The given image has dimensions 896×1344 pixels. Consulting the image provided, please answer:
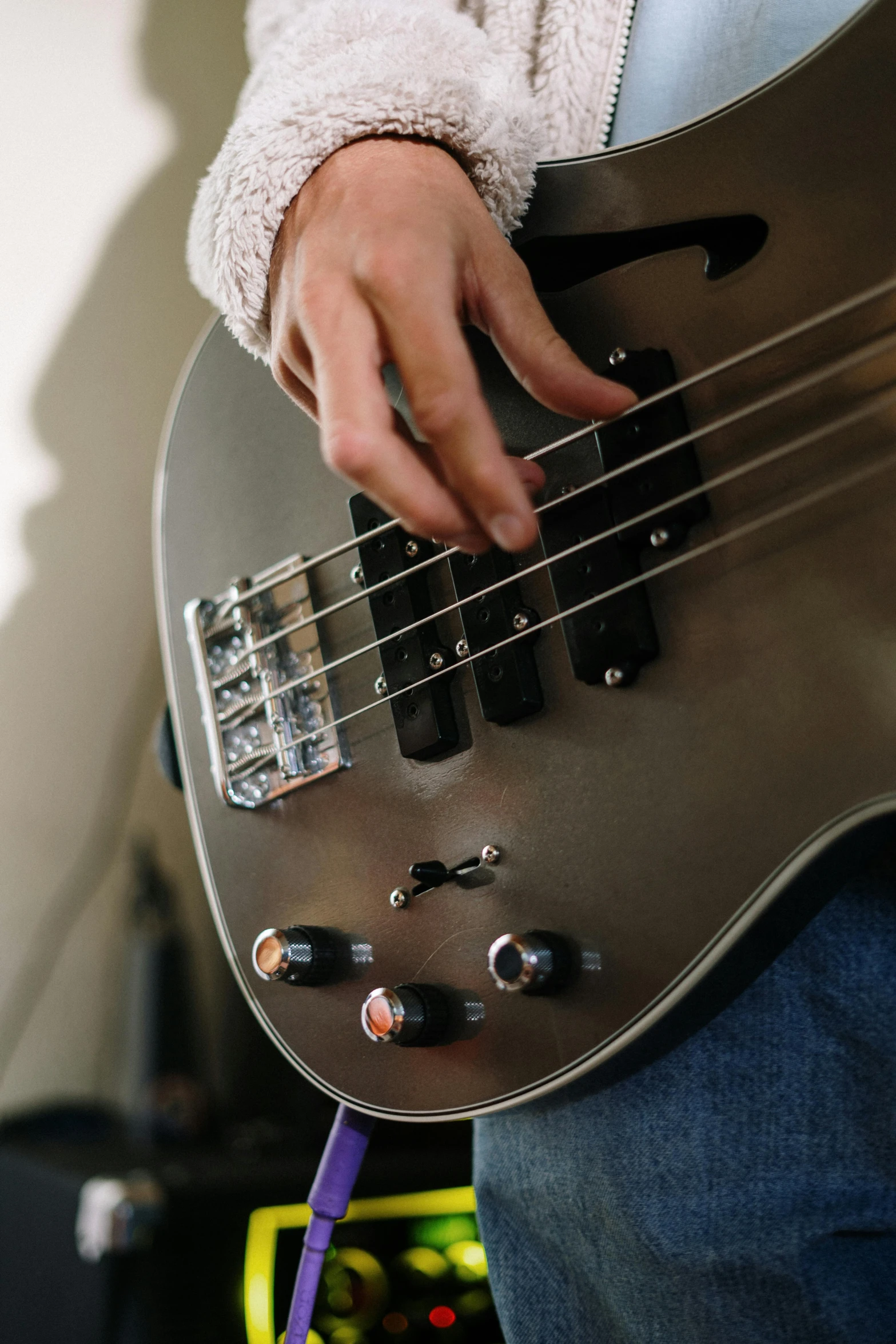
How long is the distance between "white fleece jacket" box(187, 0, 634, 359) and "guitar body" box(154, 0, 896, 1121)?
2.3 inches

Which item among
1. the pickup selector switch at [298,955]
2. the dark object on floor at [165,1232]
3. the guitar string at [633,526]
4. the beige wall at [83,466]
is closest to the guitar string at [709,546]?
the guitar string at [633,526]

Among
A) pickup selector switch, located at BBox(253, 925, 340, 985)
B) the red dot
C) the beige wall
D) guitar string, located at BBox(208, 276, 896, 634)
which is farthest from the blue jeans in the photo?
the beige wall

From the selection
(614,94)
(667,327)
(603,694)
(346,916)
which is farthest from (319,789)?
(614,94)

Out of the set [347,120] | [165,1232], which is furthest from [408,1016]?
[165,1232]

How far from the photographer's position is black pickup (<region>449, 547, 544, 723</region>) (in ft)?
1.78

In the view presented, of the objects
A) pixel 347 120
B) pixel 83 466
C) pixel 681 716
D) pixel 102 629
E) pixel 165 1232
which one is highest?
pixel 83 466

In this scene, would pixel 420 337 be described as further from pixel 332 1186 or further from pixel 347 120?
pixel 332 1186

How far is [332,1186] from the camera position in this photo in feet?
2.37

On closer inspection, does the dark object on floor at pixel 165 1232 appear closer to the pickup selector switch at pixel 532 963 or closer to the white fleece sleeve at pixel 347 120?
the pickup selector switch at pixel 532 963

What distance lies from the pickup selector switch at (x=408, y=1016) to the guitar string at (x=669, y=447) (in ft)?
0.74

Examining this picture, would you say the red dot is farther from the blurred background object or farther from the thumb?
the thumb

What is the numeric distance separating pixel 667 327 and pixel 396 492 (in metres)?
0.18

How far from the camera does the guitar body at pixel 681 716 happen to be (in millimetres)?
423

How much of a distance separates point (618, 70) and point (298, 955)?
67 cm
